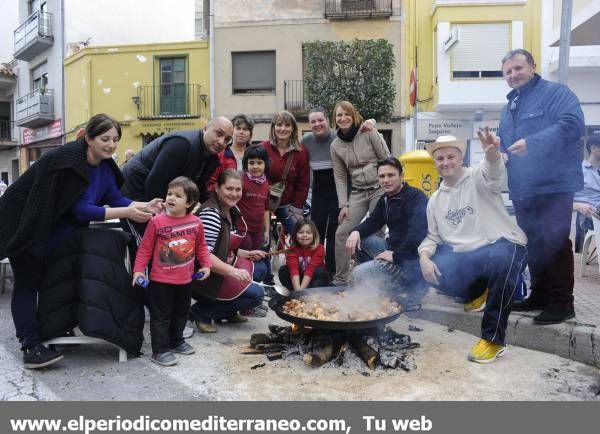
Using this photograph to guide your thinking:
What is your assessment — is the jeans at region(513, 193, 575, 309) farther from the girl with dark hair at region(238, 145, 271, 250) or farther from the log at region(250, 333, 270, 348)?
the girl with dark hair at region(238, 145, 271, 250)

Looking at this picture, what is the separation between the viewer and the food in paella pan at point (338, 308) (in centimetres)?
347

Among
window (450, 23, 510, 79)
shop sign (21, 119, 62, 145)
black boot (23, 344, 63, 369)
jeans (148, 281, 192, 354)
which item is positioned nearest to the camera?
black boot (23, 344, 63, 369)

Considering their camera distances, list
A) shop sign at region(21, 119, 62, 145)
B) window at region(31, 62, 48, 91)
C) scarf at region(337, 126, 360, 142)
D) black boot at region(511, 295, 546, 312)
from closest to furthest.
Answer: black boot at region(511, 295, 546, 312) < scarf at region(337, 126, 360, 142) < shop sign at region(21, 119, 62, 145) < window at region(31, 62, 48, 91)

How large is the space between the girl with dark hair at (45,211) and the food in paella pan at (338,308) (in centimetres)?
130

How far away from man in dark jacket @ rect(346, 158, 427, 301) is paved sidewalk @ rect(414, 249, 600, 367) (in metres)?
0.28

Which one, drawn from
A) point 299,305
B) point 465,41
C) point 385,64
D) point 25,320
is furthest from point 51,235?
point 465,41

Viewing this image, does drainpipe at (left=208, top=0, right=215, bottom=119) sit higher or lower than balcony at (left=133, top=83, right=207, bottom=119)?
higher

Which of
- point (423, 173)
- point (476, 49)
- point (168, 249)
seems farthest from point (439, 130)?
point (168, 249)

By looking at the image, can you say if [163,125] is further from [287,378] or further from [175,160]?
[287,378]

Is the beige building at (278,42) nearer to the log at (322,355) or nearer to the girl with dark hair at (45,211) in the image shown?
the girl with dark hair at (45,211)

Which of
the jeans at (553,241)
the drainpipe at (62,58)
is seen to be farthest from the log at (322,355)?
the drainpipe at (62,58)

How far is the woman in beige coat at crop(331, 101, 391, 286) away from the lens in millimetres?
4816

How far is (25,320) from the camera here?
3.26 m

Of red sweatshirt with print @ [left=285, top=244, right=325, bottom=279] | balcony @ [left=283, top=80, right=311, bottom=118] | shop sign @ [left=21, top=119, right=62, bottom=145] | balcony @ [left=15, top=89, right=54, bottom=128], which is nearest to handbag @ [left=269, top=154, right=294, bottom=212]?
red sweatshirt with print @ [left=285, top=244, right=325, bottom=279]
